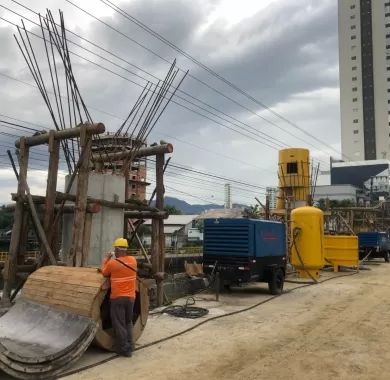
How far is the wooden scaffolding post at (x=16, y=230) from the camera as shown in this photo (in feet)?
35.0

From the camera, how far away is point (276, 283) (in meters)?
15.9

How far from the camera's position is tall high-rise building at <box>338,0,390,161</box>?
445 feet

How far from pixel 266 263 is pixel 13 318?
9.53 metres

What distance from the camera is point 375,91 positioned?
136 m

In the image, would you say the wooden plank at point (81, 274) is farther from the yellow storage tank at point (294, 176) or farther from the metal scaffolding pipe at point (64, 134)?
Answer: the yellow storage tank at point (294, 176)

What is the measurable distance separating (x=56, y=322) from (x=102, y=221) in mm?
4226

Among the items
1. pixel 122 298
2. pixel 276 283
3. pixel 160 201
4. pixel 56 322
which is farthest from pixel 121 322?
pixel 276 283

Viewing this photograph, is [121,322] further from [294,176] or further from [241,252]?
[294,176]

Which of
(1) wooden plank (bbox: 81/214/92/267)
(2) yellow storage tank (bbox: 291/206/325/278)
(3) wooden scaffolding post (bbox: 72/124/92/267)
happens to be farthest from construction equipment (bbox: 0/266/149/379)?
(2) yellow storage tank (bbox: 291/206/325/278)

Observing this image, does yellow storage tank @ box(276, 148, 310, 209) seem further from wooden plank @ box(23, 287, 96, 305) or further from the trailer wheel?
wooden plank @ box(23, 287, 96, 305)

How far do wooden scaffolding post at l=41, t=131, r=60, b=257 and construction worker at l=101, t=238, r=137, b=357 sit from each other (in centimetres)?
334

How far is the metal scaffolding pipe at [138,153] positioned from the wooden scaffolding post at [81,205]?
2865 mm

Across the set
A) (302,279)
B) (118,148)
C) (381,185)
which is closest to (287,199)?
(302,279)

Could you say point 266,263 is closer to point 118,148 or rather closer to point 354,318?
point 354,318
